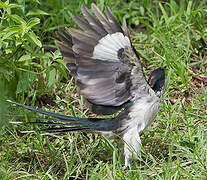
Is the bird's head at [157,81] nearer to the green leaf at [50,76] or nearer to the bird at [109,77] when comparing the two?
the bird at [109,77]

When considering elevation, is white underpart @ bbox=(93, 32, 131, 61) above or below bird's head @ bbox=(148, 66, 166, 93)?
above

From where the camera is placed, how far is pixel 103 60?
3014mm

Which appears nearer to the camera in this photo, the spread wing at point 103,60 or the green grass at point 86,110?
the spread wing at point 103,60

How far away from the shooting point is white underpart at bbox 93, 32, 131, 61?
295 cm

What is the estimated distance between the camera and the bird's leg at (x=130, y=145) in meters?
3.14

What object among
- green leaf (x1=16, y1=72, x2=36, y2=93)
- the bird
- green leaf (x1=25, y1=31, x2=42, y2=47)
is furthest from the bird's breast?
green leaf (x1=16, y1=72, x2=36, y2=93)

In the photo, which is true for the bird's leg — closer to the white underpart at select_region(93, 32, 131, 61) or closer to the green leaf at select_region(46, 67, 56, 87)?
the white underpart at select_region(93, 32, 131, 61)

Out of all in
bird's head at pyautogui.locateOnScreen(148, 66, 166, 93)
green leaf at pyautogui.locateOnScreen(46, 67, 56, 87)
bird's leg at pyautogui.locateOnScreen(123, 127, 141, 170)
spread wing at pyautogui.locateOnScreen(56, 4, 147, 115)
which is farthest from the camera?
green leaf at pyautogui.locateOnScreen(46, 67, 56, 87)

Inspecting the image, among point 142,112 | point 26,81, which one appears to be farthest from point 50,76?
point 142,112

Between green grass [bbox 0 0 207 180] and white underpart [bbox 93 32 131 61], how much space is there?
0.53 metres

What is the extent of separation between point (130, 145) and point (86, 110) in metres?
0.91

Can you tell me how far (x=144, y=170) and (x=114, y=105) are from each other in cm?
50

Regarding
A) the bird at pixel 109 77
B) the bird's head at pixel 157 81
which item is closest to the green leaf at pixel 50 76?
the bird at pixel 109 77

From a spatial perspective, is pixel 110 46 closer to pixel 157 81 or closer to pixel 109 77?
pixel 109 77
